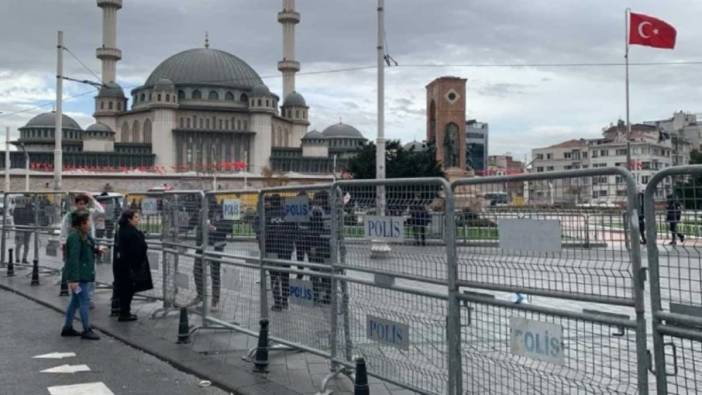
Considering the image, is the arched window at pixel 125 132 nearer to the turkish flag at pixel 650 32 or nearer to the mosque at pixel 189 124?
the mosque at pixel 189 124

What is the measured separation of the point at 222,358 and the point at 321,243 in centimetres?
211

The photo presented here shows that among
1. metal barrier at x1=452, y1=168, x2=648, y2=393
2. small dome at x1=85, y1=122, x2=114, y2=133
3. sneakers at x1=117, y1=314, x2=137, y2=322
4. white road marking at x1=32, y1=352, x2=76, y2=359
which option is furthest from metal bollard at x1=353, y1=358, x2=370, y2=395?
small dome at x1=85, y1=122, x2=114, y2=133

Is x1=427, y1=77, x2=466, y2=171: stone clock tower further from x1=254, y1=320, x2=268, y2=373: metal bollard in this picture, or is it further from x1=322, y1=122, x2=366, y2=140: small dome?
x1=322, y1=122, x2=366, y2=140: small dome

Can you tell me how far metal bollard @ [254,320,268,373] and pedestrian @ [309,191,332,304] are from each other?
0.70 m

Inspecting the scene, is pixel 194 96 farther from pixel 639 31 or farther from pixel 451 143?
pixel 639 31

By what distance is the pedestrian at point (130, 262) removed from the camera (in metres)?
9.91

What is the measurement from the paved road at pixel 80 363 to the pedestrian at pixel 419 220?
2681 millimetres

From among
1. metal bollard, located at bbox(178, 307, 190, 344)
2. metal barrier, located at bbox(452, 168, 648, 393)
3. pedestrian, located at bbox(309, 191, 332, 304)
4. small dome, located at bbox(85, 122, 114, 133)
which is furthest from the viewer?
small dome, located at bbox(85, 122, 114, 133)

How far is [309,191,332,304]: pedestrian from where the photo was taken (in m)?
6.61

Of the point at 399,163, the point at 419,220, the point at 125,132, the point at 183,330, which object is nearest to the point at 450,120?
the point at 399,163

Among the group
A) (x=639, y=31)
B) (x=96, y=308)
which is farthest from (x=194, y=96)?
(x=96, y=308)

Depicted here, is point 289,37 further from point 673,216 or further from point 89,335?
point 673,216

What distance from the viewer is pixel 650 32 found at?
24391 millimetres

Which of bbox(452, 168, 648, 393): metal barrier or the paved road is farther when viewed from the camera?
the paved road
